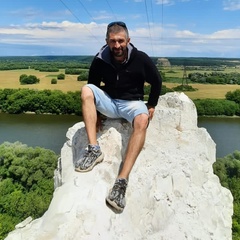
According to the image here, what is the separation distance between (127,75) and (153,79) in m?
0.29

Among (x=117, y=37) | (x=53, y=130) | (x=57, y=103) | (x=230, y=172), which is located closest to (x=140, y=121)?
(x=117, y=37)

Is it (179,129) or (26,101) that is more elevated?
(179,129)

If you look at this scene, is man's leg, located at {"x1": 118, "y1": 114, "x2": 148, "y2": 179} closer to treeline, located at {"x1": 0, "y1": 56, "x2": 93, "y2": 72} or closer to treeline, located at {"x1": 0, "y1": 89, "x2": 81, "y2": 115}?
treeline, located at {"x1": 0, "y1": 89, "x2": 81, "y2": 115}

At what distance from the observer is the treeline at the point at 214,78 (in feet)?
172

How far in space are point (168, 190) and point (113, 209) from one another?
69cm

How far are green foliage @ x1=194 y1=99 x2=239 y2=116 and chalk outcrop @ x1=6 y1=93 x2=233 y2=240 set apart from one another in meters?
37.4

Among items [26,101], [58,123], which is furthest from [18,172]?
[26,101]

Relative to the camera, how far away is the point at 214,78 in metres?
54.8

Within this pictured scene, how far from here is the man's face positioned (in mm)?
3471

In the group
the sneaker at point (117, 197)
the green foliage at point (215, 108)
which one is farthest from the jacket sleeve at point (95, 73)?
the green foliage at point (215, 108)

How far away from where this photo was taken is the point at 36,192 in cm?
1686

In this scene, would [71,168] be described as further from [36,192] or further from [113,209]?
[36,192]

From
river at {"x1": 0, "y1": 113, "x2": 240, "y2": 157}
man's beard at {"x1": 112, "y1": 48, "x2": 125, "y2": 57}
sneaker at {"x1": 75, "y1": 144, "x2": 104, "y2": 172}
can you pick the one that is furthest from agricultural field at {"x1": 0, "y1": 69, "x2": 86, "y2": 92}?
sneaker at {"x1": 75, "y1": 144, "x2": 104, "y2": 172}

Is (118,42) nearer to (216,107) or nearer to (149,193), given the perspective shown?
(149,193)
